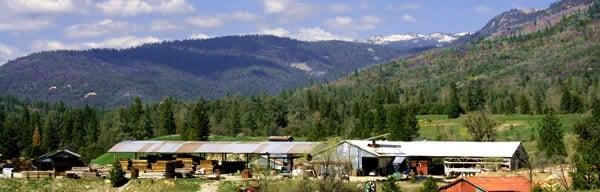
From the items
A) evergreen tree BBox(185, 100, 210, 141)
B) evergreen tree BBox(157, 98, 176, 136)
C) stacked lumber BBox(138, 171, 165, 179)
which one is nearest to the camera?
stacked lumber BBox(138, 171, 165, 179)

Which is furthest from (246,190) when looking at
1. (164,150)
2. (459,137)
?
(459,137)

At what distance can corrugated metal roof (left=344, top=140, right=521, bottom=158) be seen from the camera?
80.6 meters

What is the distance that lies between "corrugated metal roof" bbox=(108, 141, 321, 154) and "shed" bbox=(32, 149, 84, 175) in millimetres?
4487

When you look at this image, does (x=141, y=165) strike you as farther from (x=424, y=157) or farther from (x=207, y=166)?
(x=424, y=157)

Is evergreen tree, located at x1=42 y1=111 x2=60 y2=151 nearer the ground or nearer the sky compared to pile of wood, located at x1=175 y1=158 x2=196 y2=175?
nearer the sky

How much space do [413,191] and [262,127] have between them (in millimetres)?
92970

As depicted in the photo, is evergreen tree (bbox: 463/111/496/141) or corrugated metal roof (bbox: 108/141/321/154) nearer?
corrugated metal roof (bbox: 108/141/321/154)

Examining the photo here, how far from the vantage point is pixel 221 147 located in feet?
299

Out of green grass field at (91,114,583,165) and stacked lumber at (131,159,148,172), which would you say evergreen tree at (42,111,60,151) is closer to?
green grass field at (91,114,583,165)

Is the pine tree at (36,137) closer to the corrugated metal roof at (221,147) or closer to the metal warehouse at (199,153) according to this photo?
the corrugated metal roof at (221,147)

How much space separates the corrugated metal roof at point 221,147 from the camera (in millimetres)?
87562

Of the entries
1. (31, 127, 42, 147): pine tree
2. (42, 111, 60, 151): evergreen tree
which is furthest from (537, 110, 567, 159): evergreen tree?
(31, 127, 42, 147): pine tree

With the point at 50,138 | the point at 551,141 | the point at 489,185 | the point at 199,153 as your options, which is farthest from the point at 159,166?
the point at 50,138

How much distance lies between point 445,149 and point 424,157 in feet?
7.31
